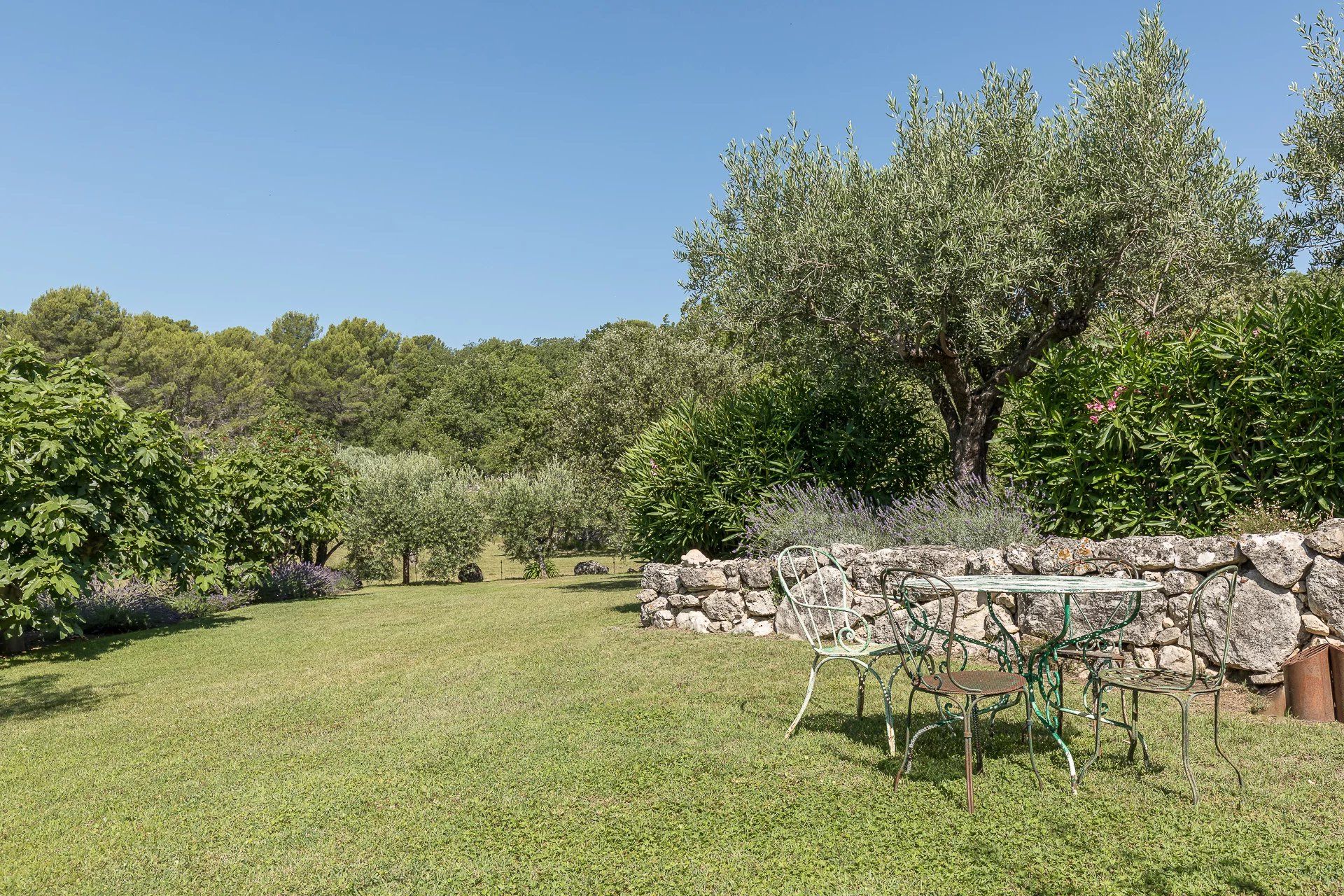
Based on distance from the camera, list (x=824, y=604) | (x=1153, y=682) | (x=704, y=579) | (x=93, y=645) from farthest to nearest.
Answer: (x=93, y=645) → (x=704, y=579) → (x=824, y=604) → (x=1153, y=682)

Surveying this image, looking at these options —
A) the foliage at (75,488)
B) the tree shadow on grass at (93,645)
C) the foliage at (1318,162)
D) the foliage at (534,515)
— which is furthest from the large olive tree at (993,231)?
the foliage at (534,515)

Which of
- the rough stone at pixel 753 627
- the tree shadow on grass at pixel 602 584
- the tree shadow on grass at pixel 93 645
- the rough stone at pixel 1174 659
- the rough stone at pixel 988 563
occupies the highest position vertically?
the rough stone at pixel 988 563

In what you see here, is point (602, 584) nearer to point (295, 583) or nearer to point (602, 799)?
point (295, 583)

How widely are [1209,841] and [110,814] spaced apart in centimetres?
544

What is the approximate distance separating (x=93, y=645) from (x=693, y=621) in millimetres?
7567

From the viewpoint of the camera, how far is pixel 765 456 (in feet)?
36.7

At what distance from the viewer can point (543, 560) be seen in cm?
2603

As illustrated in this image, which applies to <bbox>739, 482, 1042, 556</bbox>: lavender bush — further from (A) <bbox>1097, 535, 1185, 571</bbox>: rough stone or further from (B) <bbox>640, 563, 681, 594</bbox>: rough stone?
(A) <bbox>1097, 535, 1185, 571</bbox>: rough stone

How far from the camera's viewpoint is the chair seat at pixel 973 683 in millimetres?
4129

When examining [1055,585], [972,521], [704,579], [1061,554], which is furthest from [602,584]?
[1055,585]

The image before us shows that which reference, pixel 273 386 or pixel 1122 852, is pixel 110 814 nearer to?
pixel 1122 852

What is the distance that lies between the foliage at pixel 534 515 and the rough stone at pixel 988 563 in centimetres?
1814

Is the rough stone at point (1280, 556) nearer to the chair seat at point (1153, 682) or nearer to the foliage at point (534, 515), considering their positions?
the chair seat at point (1153, 682)

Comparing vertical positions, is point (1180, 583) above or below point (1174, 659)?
above
